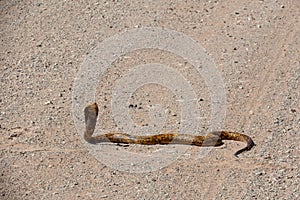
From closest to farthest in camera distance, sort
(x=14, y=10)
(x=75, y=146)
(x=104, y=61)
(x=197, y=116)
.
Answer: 1. (x=75, y=146)
2. (x=197, y=116)
3. (x=104, y=61)
4. (x=14, y=10)

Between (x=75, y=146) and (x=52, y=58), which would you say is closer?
(x=75, y=146)

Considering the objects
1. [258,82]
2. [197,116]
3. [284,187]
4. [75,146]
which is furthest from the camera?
[258,82]

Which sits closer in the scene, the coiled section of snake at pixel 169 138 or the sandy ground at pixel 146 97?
the sandy ground at pixel 146 97

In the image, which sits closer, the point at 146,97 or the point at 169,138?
the point at 169,138

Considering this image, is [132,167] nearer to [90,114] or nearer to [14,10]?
[90,114]

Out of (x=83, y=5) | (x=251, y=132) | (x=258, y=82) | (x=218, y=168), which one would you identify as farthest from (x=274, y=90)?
(x=83, y=5)

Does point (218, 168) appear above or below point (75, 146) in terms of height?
below

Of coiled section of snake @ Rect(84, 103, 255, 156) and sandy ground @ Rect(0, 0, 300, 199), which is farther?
coiled section of snake @ Rect(84, 103, 255, 156)

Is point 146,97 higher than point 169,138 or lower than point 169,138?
higher
